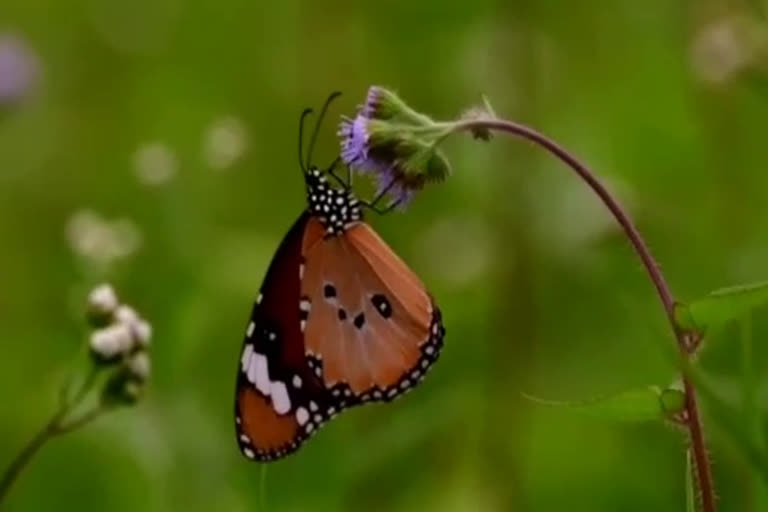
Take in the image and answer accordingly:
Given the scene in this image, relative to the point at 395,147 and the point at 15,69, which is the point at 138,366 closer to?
the point at 395,147

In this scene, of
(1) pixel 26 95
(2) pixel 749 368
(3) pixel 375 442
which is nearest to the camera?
(2) pixel 749 368

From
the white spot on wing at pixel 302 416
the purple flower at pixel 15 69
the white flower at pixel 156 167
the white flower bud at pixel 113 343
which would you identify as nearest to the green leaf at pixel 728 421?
the white spot on wing at pixel 302 416

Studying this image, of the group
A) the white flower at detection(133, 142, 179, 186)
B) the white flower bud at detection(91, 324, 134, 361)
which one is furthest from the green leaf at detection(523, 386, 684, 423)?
the white flower at detection(133, 142, 179, 186)

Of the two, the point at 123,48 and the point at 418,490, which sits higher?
the point at 123,48

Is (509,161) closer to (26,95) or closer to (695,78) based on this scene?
(695,78)

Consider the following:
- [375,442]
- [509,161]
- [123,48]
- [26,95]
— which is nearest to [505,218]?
[509,161]
